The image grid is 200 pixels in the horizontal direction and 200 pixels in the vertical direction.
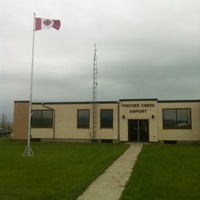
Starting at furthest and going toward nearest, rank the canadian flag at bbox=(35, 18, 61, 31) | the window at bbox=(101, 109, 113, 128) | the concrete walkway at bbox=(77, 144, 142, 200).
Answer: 1. the window at bbox=(101, 109, 113, 128)
2. the canadian flag at bbox=(35, 18, 61, 31)
3. the concrete walkway at bbox=(77, 144, 142, 200)

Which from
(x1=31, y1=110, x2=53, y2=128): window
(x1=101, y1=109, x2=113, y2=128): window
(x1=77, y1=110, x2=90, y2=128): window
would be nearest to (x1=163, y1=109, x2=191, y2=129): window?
(x1=101, y1=109, x2=113, y2=128): window

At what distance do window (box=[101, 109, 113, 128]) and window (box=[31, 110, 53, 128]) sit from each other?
5293 mm

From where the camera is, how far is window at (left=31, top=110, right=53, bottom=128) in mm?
32875

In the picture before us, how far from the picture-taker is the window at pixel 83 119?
104 feet

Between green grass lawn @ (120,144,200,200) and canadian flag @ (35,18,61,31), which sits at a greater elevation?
canadian flag @ (35,18,61,31)

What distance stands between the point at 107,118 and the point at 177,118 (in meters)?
6.43

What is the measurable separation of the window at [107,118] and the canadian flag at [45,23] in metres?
13.0

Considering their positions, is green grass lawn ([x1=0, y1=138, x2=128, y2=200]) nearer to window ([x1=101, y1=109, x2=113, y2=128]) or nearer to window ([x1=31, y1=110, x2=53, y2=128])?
window ([x1=101, y1=109, x2=113, y2=128])

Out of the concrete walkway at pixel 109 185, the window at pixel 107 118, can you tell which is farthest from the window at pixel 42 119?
the concrete walkway at pixel 109 185

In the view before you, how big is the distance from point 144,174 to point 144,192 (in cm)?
300

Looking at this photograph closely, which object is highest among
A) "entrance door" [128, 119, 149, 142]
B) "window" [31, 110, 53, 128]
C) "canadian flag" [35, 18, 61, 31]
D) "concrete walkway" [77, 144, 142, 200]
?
"canadian flag" [35, 18, 61, 31]

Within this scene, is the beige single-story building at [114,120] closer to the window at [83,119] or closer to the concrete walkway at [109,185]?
the window at [83,119]

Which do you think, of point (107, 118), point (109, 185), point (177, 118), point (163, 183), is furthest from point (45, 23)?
point (177, 118)

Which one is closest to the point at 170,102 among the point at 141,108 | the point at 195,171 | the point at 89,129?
the point at 141,108
